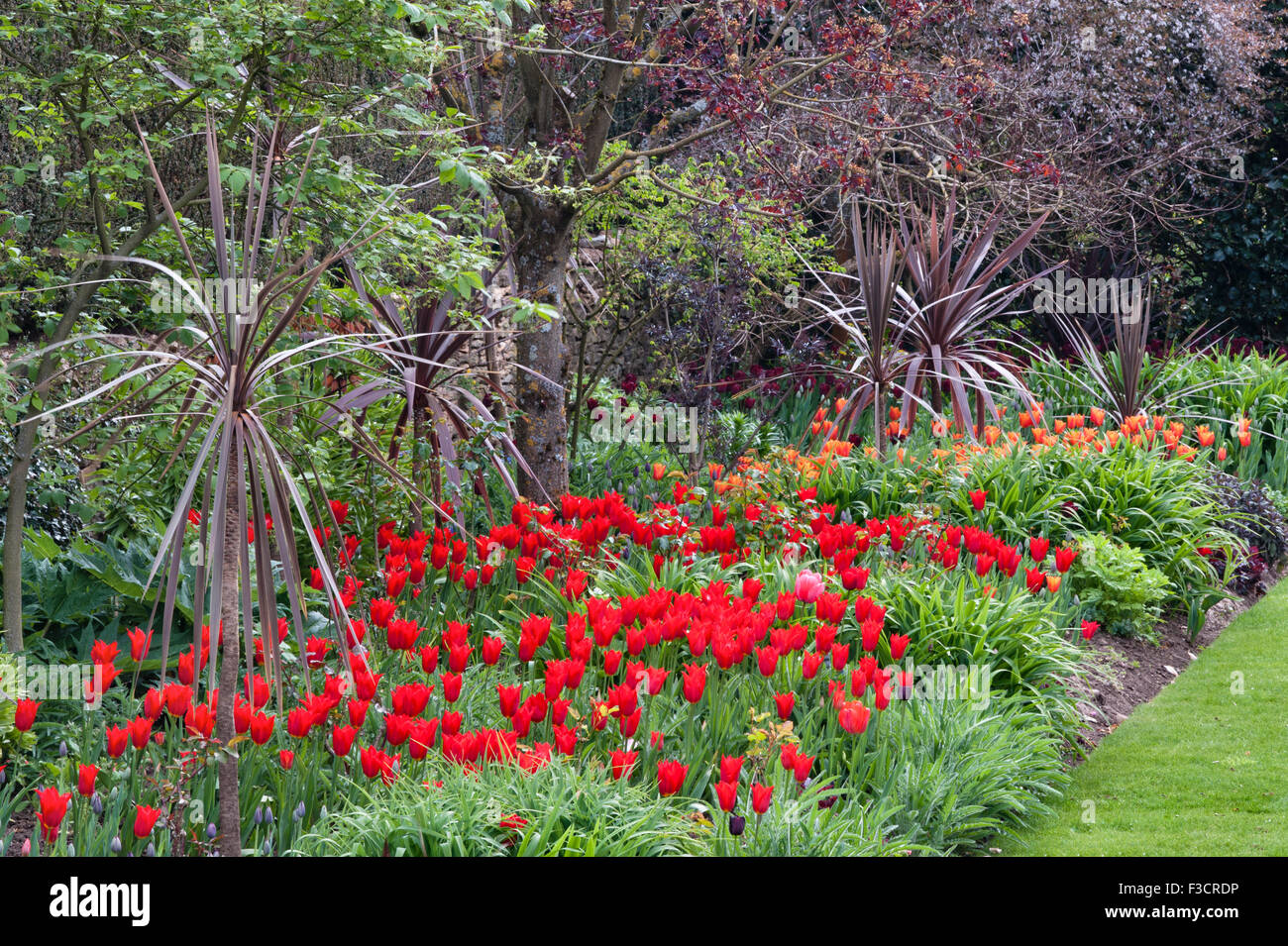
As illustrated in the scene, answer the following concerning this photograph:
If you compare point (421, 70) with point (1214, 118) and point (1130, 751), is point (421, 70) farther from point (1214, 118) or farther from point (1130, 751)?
point (1214, 118)

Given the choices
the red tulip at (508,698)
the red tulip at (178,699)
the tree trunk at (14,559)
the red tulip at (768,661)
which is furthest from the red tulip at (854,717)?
the tree trunk at (14,559)

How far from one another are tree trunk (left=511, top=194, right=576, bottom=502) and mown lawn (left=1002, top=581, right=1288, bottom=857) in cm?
314

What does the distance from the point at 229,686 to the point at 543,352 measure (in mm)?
3857

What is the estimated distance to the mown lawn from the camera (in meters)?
3.55

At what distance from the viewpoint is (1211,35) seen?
10.3m

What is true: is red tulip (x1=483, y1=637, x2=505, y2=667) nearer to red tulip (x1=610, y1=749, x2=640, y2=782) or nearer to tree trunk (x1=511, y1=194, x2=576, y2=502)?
red tulip (x1=610, y1=749, x2=640, y2=782)

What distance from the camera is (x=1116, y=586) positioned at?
529 centimetres

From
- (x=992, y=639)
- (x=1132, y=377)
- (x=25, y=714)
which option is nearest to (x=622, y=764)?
(x=25, y=714)

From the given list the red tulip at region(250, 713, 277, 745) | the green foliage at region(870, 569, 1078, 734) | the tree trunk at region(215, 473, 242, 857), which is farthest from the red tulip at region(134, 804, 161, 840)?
the green foliage at region(870, 569, 1078, 734)

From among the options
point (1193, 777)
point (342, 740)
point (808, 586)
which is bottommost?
point (1193, 777)

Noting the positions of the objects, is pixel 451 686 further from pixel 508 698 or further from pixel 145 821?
pixel 145 821

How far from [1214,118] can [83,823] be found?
1100 centimetres

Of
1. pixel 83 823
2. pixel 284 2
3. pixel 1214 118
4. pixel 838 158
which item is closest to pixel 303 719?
pixel 83 823

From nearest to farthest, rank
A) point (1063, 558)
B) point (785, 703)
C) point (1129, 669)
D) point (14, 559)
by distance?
point (785, 703), point (14, 559), point (1063, 558), point (1129, 669)
